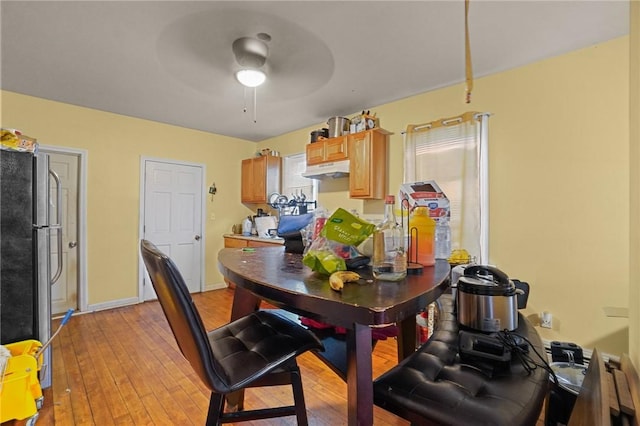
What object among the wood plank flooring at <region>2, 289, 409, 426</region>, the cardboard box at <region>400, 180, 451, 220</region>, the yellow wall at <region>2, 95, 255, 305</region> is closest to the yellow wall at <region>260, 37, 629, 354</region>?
the wood plank flooring at <region>2, 289, 409, 426</region>

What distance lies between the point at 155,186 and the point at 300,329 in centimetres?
391

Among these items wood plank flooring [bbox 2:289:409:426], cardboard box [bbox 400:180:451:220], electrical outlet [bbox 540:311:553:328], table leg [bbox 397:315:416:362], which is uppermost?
cardboard box [bbox 400:180:451:220]

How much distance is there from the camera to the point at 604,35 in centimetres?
210

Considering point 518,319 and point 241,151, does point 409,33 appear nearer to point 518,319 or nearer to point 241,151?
point 518,319

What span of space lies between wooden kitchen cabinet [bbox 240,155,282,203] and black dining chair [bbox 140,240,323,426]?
138 inches

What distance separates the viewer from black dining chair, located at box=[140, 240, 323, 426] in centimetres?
75

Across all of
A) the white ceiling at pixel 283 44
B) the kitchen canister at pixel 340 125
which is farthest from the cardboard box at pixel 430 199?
the kitchen canister at pixel 340 125

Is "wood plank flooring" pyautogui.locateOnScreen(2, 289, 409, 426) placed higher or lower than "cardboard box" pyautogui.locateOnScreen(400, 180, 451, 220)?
lower

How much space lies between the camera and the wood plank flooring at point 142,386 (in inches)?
69.4

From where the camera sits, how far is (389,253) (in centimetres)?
94

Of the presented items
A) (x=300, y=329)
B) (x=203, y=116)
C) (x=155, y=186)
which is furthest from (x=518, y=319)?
(x=155, y=186)

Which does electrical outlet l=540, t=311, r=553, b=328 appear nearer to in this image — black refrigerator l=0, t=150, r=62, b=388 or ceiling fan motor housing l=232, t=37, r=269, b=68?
ceiling fan motor housing l=232, t=37, r=269, b=68

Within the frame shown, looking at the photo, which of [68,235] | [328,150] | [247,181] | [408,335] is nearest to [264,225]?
[247,181]

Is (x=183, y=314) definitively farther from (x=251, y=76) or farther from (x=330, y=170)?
(x=330, y=170)
